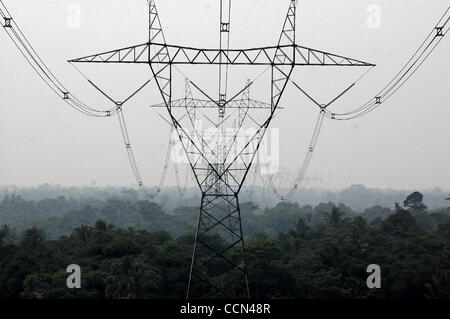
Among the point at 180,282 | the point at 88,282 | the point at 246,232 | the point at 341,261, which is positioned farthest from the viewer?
the point at 246,232

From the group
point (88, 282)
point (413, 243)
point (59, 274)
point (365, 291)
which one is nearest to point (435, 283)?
point (365, 291)

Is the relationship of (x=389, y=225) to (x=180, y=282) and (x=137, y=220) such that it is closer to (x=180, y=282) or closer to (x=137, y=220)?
(x=180, y=282)

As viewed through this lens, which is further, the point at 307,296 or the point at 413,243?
the point at 413,243

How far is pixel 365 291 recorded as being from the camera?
1428 inches

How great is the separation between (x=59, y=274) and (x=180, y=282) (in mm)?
9343

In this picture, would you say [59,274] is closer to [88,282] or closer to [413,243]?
[88,282]

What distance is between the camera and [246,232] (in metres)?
95.8

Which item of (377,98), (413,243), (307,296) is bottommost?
(307,296)
